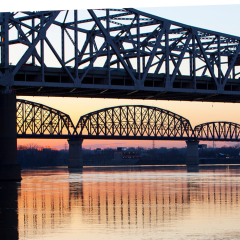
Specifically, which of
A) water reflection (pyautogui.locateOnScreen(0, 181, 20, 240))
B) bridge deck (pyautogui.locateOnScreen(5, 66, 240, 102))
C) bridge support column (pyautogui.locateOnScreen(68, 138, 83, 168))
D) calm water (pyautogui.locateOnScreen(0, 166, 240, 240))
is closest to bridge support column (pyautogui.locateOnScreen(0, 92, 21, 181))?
bridge deck (pyautogui.locateOnScreen(5, 66, 240, 102))

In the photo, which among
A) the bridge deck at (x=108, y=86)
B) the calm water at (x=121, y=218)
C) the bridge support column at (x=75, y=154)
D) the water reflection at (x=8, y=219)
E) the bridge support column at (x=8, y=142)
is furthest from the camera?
the bridge support column at (x=75, y=154)

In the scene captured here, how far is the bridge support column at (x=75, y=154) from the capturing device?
566 ft

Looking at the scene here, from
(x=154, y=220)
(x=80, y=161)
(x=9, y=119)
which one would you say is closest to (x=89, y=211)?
(x=154, y=220)

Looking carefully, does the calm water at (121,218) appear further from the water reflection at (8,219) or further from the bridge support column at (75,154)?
the bridge support column at (75,154)

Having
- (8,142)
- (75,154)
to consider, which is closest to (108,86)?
(8,142)

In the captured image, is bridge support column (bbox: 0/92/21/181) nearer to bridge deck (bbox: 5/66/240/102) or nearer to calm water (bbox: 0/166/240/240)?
bridge deck (bbox: 5/66/240/102)

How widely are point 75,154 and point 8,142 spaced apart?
12428 centimetres

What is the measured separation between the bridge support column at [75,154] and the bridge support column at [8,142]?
11771 centimetres

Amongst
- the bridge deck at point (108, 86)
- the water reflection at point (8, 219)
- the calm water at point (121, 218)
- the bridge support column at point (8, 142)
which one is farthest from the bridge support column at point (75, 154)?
the calm water at point (121, 218)

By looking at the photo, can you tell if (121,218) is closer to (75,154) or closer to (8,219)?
(8,219)

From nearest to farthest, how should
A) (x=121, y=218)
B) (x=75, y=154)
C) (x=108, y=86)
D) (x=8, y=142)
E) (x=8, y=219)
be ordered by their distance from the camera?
1. (x=8, y=219)
2. (x=121, y=218)
3. (x=8, y=142)
4. (x=108, y=86)
5. (x=75, y=154)

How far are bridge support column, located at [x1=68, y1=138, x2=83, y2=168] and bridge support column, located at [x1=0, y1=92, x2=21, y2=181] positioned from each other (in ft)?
386

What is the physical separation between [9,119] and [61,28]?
19730 mm

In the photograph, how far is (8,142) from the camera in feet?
174
